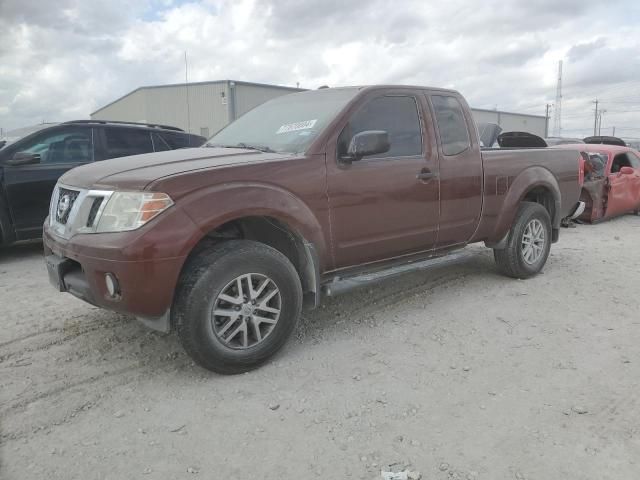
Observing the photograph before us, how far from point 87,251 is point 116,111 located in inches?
1552

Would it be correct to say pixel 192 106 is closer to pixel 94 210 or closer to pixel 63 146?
pixel 63 146

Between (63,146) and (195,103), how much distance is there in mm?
22872

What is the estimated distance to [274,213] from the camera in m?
3.31

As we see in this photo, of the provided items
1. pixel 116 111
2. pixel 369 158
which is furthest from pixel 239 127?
pixel 116 111

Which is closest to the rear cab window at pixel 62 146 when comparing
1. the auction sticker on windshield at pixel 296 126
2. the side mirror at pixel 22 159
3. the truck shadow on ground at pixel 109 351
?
the side mirror at pixel 22 159

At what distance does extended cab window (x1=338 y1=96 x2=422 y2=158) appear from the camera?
154 inches

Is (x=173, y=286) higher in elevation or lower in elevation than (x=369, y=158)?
lower

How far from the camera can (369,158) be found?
3.86 metres

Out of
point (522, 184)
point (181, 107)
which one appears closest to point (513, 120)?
point (181, 107)

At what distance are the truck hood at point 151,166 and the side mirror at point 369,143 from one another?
1.61 feet

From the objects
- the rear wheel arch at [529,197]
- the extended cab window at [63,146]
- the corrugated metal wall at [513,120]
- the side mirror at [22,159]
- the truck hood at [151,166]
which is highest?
the corrugated metal wall at [513,120]

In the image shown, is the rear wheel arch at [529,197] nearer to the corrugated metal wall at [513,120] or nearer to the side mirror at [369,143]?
the side mirror at [369,143]

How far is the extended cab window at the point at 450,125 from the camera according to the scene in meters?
4.45

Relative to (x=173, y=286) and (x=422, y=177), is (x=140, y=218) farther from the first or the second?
(x=422, y=177)
